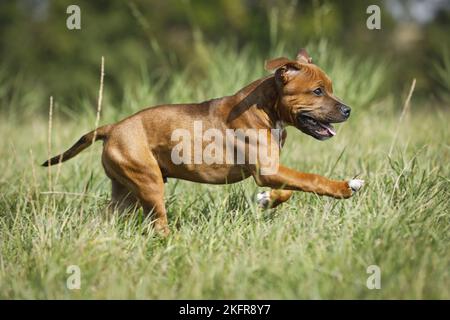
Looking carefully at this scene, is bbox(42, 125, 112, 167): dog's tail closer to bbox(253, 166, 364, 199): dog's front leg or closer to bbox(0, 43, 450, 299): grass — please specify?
bbox(0, 43, 450, 299): grass

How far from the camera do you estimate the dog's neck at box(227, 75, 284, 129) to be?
16.7 feet

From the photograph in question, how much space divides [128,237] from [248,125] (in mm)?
1238

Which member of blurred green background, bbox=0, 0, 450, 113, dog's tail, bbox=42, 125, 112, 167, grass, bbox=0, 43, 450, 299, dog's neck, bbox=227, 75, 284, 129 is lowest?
grass, bbox=0, 43, 450, 299

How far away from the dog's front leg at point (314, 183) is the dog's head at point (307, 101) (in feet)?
1.52

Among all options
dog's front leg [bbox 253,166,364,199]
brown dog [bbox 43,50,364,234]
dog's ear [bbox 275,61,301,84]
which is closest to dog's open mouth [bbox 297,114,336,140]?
brown dog [bbox 43,50,364,234]

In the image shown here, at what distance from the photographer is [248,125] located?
508 cm

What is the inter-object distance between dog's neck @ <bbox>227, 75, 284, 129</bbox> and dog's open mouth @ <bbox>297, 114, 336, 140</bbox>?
0.17 m

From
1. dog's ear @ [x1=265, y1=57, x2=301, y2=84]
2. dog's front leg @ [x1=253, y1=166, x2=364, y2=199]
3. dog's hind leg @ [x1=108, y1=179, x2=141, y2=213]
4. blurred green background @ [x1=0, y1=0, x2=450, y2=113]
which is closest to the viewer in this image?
dog's front leg @ [x1=253, y1=166, x2=364, y2=199]

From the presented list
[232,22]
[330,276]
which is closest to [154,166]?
[330,276]

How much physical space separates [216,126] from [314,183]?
93 cm

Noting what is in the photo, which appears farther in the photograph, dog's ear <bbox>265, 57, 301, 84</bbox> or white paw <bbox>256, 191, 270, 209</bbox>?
white paw <bbox>256, 191, 270, 209</bbox>

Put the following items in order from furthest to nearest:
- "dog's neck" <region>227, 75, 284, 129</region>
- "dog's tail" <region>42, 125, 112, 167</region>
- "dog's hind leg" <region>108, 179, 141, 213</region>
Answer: "dog's hind leg" <region>108, 179, 141, 213</region> < "dog's tail" <region>42, 125, 112, 167</region> < "dog's neck" <region>227, 75, 284, 129</region>

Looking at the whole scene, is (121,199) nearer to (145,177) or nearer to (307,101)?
(145,177)

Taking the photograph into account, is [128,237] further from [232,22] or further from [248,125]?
[232,22]
